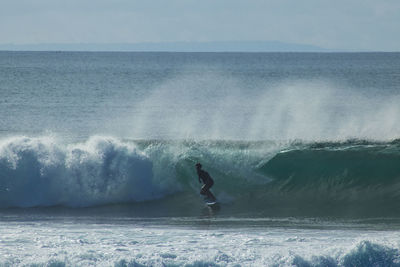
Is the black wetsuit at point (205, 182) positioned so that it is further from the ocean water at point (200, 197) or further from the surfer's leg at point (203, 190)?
the ocean water at point (200, 197)

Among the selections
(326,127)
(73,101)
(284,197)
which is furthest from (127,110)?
(284,197)

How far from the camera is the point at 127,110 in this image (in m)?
35.3

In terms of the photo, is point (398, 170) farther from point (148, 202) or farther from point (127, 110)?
point (127, 110)

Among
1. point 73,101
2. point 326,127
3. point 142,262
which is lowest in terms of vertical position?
point 142,262

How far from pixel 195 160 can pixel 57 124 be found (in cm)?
1280

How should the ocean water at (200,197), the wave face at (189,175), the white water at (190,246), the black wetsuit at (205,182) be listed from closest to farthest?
1. the white water at (190,246)
2. the ocean water at (200,197)
3. the black wetsuit at (205,182)
4. the wave face at (189,175)

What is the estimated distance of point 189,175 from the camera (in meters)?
17.6

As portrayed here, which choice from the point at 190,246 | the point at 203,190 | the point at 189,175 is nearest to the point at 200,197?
the point at 203,190

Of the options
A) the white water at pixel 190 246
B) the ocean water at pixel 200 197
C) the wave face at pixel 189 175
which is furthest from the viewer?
the wave face at pixel 189 175

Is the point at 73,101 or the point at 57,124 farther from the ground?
the point at 73,101

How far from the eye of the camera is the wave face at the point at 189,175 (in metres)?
16.3

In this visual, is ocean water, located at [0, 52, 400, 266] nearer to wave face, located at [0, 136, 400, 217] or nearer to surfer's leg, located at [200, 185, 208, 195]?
wave face, located at [0, 136, 400, 217]

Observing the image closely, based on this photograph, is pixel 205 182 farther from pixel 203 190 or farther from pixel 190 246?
pixel 190 246

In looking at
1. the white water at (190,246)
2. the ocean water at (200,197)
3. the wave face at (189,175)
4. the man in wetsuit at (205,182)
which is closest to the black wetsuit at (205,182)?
the man in wetsuit at (205,182)
